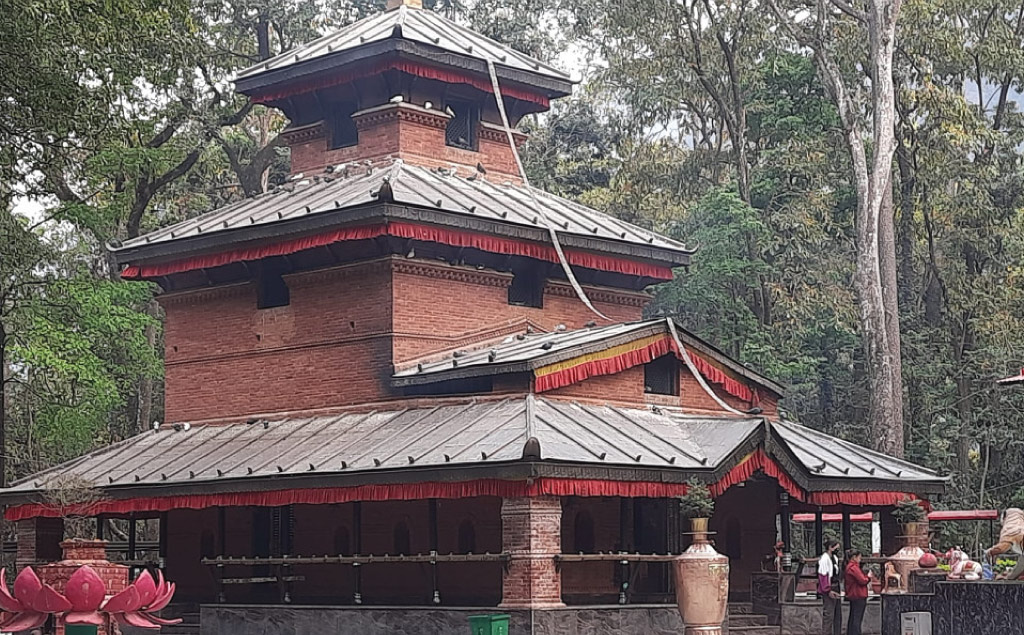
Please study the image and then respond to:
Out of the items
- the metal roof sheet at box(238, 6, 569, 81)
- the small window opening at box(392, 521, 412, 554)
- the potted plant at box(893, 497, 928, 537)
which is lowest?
the small window opening at box(392, 521, 412, 554)

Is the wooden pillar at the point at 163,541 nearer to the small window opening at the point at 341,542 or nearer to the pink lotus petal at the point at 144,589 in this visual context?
the small window opening at the point at 341,542

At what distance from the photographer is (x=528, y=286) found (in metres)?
28.3

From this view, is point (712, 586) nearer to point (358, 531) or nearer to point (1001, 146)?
point (358, 531)

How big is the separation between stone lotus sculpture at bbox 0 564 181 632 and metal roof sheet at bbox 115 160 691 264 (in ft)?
30.2

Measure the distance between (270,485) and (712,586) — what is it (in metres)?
7.04

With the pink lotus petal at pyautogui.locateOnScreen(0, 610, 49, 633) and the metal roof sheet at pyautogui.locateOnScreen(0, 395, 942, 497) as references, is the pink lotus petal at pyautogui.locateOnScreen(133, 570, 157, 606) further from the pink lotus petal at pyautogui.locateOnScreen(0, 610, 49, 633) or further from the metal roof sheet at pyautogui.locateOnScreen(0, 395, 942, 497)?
the metal roof sheet at pyautogui.locateOnScreen(0, 395, 942, 497)

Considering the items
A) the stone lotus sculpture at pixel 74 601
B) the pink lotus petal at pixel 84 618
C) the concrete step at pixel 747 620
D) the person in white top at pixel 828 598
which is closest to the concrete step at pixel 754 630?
the concrete step at pixel 747 620

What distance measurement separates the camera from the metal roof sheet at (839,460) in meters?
25.2

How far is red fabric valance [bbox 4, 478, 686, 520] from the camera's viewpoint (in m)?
21.5

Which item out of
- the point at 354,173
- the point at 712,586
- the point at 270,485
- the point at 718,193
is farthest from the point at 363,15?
the point at 712,586

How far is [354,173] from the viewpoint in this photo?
96.6 ft

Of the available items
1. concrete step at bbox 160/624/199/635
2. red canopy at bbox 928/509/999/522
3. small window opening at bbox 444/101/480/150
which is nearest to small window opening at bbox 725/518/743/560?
small window opening at bbox 444/101/480/150

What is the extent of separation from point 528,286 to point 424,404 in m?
3.87

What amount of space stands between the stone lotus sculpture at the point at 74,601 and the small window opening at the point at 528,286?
11.3m
